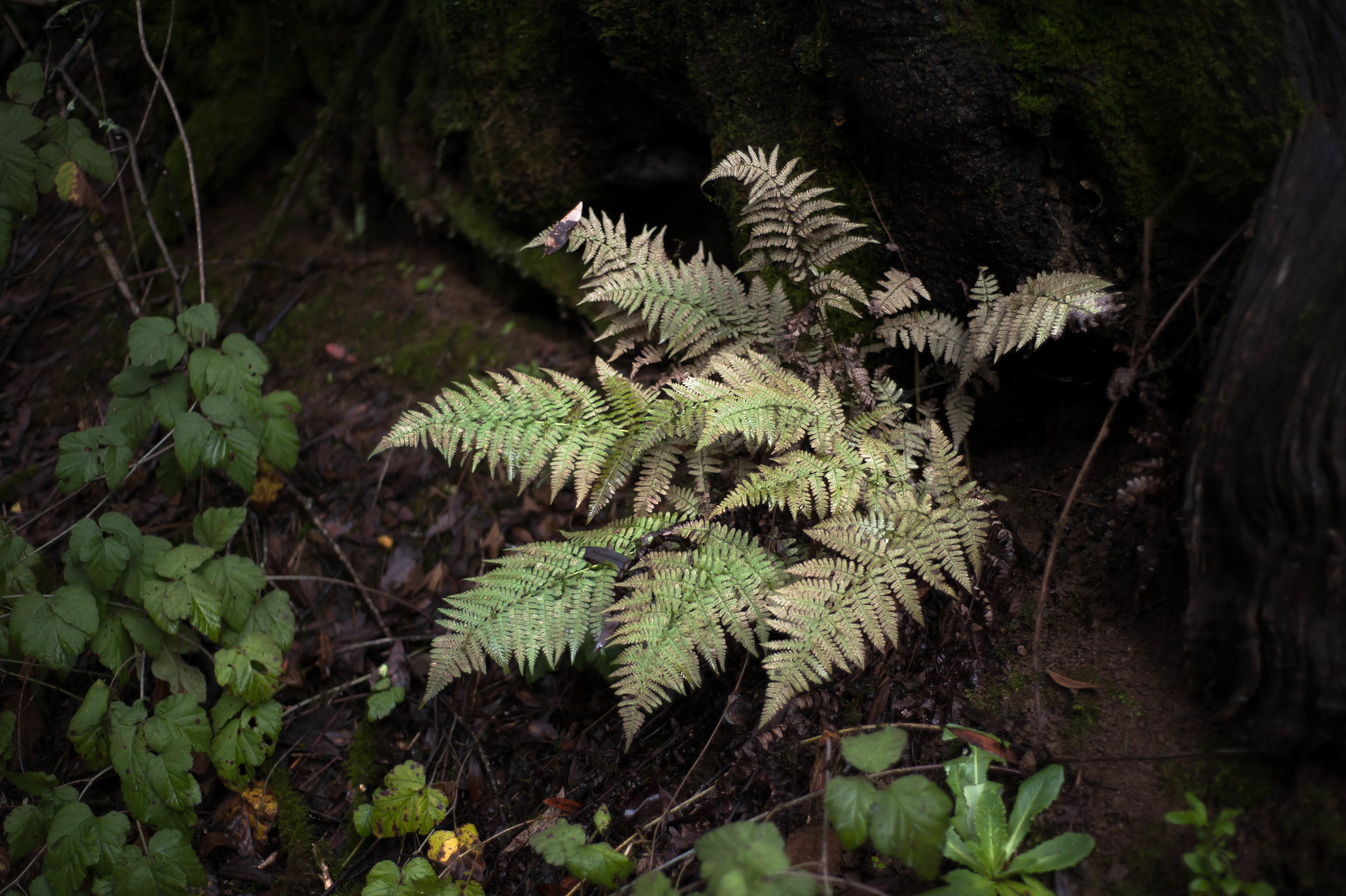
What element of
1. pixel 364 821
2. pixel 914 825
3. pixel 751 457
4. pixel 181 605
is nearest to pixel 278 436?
pixel 181 605

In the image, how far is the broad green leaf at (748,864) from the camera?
1.65 meters

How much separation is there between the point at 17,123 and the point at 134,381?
1.18 meters

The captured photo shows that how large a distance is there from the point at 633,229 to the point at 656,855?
317 cm

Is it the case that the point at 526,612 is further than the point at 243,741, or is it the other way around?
the point at 243,741

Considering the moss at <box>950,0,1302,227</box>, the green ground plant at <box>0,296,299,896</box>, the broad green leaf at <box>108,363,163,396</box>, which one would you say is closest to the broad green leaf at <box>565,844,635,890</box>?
the green ground plant at <box>0,296,299,896</box>

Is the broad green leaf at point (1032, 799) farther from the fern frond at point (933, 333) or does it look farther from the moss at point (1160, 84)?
the moss at point (1160, 84)

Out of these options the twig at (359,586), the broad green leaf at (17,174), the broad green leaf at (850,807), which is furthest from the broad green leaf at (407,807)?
the broad green leaf at (17,174)

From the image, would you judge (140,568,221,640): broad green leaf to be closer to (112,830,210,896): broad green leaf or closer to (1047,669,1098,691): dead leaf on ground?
(112,830,210,896): broad green leaf

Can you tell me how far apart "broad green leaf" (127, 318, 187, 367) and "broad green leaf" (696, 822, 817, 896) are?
3008 millimetres

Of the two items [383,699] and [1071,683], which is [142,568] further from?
[1071,683]

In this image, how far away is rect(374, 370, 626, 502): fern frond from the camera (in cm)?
267

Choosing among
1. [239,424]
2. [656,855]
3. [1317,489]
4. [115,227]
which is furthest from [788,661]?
[115,227]

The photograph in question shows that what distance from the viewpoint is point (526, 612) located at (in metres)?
2.58

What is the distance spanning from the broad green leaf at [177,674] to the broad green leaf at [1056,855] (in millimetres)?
3158
